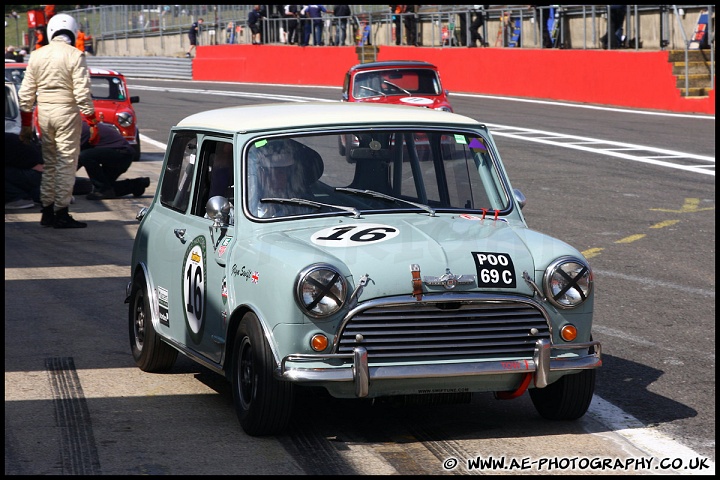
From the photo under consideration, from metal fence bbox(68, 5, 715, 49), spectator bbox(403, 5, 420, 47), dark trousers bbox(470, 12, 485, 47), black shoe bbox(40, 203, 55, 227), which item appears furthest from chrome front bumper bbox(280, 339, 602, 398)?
spectator bbox(403, 5, 420, 47)

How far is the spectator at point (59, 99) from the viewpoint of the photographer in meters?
12.8

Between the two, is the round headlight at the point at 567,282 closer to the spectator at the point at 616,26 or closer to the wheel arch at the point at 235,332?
the wheel arch at the point at 235,332

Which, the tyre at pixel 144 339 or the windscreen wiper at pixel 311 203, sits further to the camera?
the tyre at pixel 144 339

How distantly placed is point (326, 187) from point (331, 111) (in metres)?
0.52

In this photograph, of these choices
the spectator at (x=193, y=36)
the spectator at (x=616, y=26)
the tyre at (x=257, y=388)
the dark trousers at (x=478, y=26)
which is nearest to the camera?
the tyre at (x=257, y=388)

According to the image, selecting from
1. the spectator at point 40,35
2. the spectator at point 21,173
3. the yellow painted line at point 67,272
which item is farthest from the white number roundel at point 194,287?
the spectator at point 40,35

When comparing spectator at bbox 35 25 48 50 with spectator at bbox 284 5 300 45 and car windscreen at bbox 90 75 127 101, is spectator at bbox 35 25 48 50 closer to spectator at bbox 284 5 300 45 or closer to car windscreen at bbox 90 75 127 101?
spectator at bbox 284 5 300 45

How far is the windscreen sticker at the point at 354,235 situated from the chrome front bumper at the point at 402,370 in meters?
0.60

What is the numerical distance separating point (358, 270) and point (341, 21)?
36.8m

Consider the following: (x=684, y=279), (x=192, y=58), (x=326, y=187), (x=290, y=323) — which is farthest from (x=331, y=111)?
(x=192, y=58)

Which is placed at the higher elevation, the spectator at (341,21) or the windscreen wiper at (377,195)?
the spectator at (341,21)

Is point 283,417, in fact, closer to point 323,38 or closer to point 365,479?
point 365,479

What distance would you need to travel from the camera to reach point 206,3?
166 feet

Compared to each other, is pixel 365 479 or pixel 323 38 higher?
pixel 323 38
